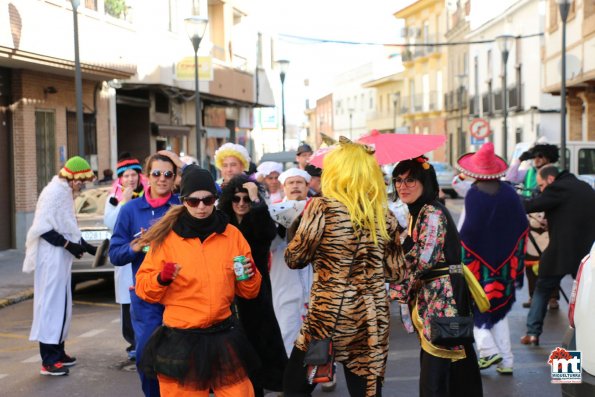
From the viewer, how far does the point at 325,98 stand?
114875mm

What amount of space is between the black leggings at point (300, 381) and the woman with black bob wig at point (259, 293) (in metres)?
1.34

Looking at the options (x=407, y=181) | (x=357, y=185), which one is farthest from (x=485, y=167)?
(x=357, y=185)

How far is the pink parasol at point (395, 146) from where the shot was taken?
5715mm

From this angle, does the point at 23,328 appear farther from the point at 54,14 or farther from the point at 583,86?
the point at 583,86

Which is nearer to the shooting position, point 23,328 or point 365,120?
point 23,328

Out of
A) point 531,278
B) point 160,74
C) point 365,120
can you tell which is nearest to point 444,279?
point 531,278

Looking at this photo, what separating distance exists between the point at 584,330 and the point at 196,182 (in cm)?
215

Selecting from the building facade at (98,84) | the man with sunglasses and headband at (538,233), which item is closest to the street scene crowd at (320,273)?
the man with sunglasses and headband at (538,233)

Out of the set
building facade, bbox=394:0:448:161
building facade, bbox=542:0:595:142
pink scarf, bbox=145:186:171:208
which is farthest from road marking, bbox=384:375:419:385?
building facade, bbox=394:0:448:161

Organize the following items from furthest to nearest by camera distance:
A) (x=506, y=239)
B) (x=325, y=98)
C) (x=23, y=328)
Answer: (x=325, y=98) → (x=23, y=328) → (x=506, y=239)

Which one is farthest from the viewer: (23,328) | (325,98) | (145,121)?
(325,98)

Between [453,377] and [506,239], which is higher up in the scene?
[506,239]

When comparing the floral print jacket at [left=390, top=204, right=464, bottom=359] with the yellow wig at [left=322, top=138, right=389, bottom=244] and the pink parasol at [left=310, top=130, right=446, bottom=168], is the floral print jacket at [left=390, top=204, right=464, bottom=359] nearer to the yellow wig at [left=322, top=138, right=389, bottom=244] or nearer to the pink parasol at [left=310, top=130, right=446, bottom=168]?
the pink parasol at [left=310, top=130, right=446, bottom=168]

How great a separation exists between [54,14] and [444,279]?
48.1 feet
